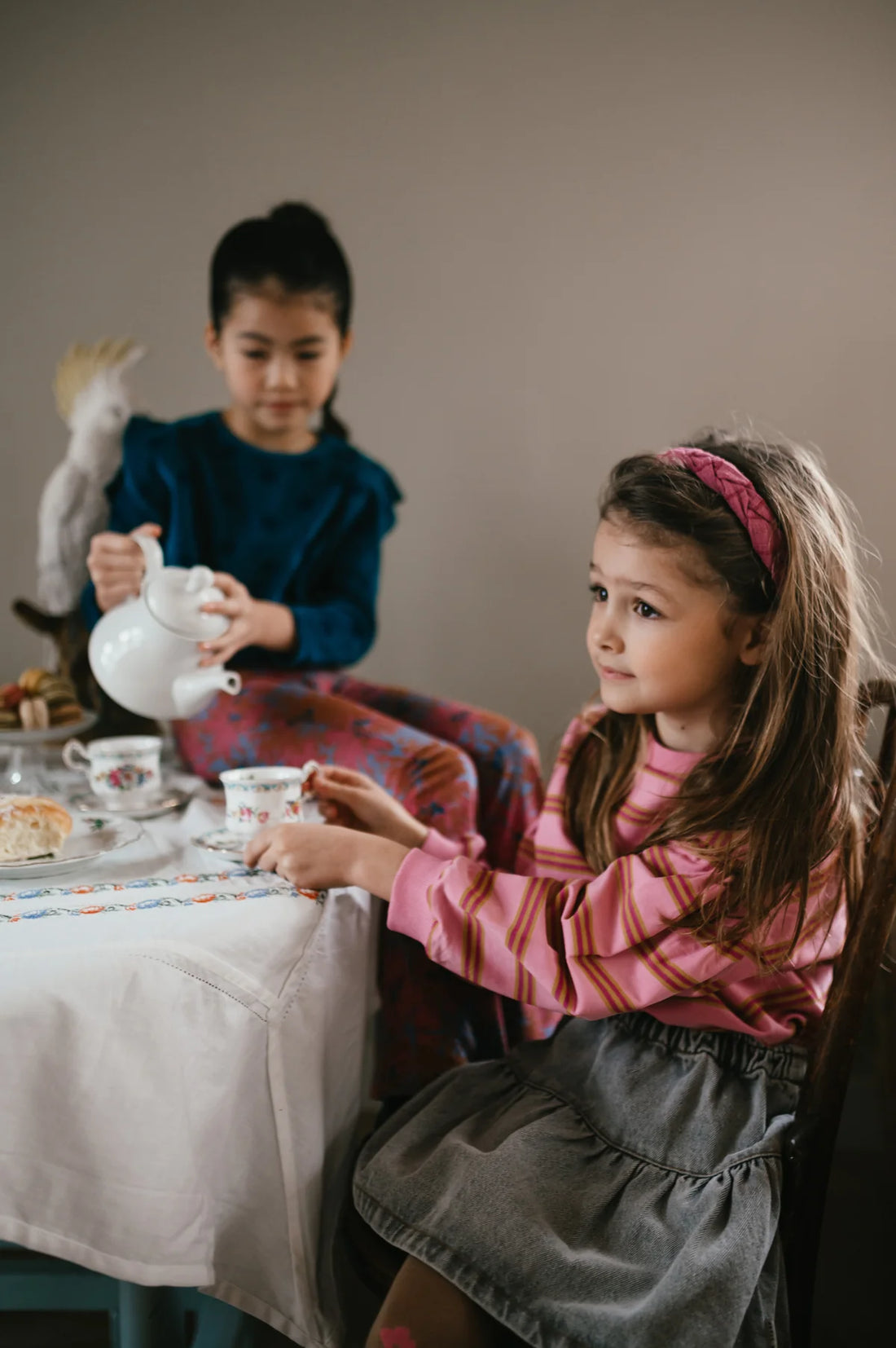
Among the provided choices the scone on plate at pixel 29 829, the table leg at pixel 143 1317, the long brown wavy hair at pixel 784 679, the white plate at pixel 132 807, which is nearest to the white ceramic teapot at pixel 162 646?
the white plate at pixel 132 807

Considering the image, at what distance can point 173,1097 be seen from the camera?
0.73 m

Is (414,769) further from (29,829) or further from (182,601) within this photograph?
(29,829)

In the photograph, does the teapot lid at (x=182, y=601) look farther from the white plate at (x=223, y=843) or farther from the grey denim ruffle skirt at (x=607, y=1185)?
the grey denim ruffle skirt at (x=607, y=1185)

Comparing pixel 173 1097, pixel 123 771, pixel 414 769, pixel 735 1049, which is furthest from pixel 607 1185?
pixel 123 771

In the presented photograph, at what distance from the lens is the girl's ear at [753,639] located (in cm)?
98

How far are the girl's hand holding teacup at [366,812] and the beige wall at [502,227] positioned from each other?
59 cm

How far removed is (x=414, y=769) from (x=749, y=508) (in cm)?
54

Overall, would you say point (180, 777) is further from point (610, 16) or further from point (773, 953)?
point (610, 16)

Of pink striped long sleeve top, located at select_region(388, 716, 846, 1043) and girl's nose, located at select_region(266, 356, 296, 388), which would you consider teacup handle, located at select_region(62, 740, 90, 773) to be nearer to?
Answer: pink striped long sleeve top, located at select_region(388, 716, 846, 1043)

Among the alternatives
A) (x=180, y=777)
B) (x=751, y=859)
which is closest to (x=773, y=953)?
(x=751, y=859)

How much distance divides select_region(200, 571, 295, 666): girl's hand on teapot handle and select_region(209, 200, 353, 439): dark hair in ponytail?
49 centimetres

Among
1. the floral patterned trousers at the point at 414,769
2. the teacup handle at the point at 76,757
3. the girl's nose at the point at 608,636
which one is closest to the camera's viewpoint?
the girl's nose at the point at 608,636

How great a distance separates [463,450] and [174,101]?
0.69 m

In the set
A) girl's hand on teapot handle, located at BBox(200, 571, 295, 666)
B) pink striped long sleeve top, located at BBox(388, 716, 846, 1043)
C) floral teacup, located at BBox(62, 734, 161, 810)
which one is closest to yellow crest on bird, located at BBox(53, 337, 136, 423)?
girl's hand on teapot handle, located at BBox(200, 571, 295, 666)
